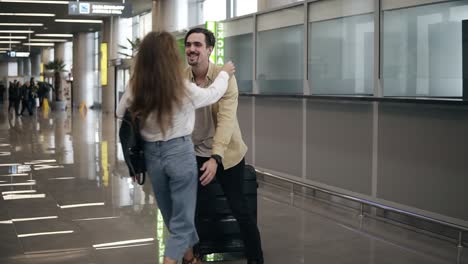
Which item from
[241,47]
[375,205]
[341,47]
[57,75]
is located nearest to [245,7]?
[241,47]

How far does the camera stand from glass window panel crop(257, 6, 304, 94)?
8375mm

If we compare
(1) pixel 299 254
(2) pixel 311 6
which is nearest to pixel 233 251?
(1) pixel 299 254

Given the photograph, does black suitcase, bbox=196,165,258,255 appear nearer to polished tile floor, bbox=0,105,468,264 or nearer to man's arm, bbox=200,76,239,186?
polished tile floor, bbox=0,105,468,264

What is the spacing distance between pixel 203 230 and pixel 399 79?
277 cm

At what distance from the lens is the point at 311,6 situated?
7.95 m

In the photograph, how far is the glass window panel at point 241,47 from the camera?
31.8 feet

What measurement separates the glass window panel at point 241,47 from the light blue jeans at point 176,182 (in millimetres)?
5990

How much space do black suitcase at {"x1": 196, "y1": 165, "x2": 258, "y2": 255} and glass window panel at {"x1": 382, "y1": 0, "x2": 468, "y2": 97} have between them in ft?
7.05

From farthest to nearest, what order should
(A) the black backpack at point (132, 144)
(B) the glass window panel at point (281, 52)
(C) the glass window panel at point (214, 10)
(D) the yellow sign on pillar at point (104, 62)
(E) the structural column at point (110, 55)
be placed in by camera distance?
1. (E) the structural column at point (110, 55)
2. (D) the yellow sign on pillar at point (104, 62)
3. (C) the glass window panel at point (214, 10)
4. (B) the glass window panel at point (281, 52)
5. (A) the black backpack at point (132, 144)

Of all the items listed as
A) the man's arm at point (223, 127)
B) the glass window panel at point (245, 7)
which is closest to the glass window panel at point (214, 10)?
the glass window panel at point (245, 7)

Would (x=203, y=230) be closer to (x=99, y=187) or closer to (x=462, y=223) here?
(x=462, y=223)

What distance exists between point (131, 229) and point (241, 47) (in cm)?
460

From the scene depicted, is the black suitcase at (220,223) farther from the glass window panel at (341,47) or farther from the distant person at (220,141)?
the glass window panel at (341,47)

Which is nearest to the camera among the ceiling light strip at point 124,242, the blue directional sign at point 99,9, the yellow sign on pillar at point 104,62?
the ceiling light strip at point 124,242
